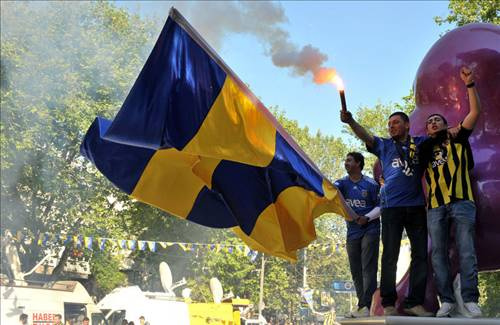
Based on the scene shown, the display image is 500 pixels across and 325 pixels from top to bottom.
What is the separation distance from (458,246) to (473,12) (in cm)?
1468

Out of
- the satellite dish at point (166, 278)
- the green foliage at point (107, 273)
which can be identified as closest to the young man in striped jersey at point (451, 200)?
the satellite dish at point (166, 278)

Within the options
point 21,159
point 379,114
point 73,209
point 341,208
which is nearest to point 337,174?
point 379,114

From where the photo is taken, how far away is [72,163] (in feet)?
73.0

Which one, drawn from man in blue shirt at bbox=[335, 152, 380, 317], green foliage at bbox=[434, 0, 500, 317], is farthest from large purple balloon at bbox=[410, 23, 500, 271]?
green foliage at bbox=[434, 0, 500, 317]

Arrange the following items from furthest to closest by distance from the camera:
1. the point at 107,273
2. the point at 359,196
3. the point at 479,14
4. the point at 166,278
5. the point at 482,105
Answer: the point at 107,273 < the point at 166,278 < the point at 479,14 < the point at 359,196 < the point at 482,105

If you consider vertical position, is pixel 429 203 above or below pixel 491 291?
below

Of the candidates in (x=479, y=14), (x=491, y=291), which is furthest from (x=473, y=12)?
(x=491, y=291)

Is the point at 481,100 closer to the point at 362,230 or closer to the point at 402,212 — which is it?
the point at 402,212

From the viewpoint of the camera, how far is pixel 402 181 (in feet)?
13.6

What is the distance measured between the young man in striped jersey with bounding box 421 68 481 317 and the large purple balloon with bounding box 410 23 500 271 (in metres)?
0.32

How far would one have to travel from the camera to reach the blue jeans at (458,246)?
3871 mm

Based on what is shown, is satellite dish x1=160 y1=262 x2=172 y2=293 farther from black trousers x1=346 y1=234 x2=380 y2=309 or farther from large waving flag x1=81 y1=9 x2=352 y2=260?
black trousers x1=346 y1=234 x2=380 y2=309

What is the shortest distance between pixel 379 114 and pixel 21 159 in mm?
13863

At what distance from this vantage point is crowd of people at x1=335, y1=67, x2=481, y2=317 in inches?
154
